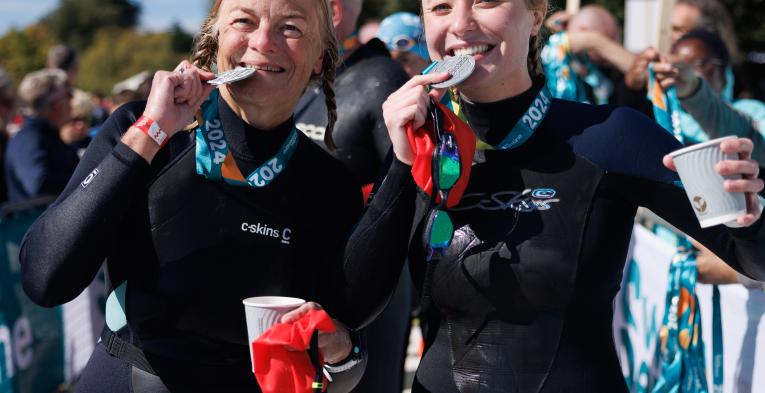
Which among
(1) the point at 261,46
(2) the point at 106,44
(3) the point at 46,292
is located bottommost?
(3) the point at 46,292

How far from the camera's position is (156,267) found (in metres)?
2.33

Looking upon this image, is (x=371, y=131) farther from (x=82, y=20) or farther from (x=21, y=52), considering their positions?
(x=82, y=20)

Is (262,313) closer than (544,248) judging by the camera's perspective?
Yes

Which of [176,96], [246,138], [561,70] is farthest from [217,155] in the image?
[561,70]

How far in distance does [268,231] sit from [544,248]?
2.42 ft

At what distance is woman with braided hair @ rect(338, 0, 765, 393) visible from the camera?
85.8 inches

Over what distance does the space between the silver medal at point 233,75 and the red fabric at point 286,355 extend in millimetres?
630

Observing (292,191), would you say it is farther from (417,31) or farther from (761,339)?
(417,31)

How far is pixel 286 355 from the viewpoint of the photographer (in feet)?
6.92

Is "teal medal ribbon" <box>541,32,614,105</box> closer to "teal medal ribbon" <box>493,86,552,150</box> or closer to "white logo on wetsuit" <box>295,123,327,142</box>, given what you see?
"white logo on wetsuit" <box>295,123,327,142</box>

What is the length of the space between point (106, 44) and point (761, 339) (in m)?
70.9

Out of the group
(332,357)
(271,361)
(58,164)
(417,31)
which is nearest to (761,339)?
(332,357)

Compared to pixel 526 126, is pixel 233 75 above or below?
above

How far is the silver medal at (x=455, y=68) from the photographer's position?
2111 mm
